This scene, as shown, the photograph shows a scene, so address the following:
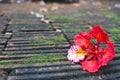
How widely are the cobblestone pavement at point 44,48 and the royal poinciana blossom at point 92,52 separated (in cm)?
7

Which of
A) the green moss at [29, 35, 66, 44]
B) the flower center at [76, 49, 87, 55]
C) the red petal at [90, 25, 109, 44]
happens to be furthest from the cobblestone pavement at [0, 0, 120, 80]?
the red petal at [90, 25, 109, 44]

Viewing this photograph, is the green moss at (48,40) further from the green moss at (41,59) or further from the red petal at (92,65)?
the red petal at (92,65)

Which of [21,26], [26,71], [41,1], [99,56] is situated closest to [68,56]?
[99,56]

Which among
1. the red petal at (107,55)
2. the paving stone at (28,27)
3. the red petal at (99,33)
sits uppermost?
the red petal at (99,33)

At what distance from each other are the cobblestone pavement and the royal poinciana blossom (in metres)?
0.07

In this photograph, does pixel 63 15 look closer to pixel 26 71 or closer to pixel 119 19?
pixel 119 19

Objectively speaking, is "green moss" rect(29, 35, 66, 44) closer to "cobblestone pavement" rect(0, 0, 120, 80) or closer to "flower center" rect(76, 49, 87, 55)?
"cobblestone pavement" rect(0, 0, 120, 80)

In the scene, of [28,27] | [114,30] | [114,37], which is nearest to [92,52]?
[114,37]

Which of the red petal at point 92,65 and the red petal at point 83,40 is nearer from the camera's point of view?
the red petal at point 92,65

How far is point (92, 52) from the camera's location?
2.77m

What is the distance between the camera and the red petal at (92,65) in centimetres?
259

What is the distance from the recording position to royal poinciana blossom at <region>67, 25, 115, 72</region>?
263cm

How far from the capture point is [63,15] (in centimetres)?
531

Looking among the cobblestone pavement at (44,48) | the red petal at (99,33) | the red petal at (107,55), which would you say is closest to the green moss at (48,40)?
the cobblestone pavement at (44,48)
